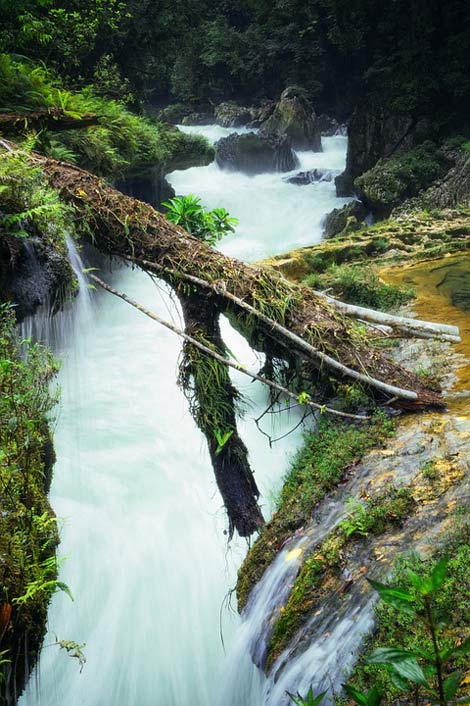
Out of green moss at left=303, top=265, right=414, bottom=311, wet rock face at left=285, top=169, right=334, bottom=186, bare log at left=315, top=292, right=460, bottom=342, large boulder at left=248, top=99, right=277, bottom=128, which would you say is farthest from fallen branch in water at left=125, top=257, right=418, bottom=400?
large boulder at left=248, top=99, right=277, bottom=128

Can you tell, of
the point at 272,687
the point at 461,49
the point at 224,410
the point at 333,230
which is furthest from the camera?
the point at 461,49

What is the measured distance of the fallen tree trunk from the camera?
14.6 ft

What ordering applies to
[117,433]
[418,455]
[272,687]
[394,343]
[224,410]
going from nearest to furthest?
[272,687] → [418,455] → [224,410] → [394,343] → [117,433]

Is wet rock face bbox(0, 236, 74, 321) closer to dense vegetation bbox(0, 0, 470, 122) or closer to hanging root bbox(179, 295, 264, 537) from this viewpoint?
hanging root bbox(179, 295, 264, 537)

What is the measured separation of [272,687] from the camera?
327 centimetres

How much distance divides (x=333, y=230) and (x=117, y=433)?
1059 cm

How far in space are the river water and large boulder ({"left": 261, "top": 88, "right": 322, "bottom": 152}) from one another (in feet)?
57.8

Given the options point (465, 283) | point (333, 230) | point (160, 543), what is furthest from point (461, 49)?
point (160, 543)

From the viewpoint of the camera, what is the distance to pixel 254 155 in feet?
73.0

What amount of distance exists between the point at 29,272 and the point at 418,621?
12.8ft

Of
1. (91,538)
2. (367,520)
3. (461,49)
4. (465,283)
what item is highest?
(461,49)

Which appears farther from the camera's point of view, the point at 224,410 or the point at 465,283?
the point at 465,283

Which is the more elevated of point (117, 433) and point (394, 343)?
point (394, 343)

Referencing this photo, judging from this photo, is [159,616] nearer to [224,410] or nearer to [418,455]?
[224,410]
